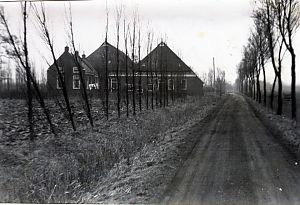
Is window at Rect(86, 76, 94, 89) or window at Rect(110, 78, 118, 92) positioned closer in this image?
window at Rect(86, 76, 94, 89)

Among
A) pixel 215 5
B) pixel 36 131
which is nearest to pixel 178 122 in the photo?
pixel 36 131

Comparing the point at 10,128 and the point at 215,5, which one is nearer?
the point at 215,5

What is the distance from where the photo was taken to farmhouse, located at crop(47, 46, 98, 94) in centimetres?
1124

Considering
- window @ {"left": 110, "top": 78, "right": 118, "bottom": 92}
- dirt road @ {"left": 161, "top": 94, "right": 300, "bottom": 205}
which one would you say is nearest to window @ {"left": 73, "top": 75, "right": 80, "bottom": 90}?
window @ {"left": 110, "top": 78, "right": 118, "bottom": 92}

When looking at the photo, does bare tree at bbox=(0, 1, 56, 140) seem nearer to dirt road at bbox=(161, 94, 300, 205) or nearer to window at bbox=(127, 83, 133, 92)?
dirt road at bbox=(161, 94, 300, 205)

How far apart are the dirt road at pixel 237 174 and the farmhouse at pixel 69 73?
197 inches

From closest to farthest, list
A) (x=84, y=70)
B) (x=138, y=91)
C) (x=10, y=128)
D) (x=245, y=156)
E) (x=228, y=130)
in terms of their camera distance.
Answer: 1. (x=245, y=156)
2. (x=10, y=128)
3. (x=228, y=130)
4. (x=84, y=70)
5. (x=138, y=91)

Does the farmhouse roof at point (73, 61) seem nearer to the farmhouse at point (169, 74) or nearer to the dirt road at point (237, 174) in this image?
the dirt road at point (237, 174)

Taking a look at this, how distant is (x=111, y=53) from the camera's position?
14.5 metres

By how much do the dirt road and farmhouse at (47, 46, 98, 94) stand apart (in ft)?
16.4

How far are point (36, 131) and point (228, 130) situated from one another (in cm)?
619

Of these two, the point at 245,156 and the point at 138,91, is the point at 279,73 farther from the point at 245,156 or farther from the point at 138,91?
the point at 245,156

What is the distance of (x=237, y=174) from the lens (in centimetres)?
664

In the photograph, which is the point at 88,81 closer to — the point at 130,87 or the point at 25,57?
the point at 25,57
